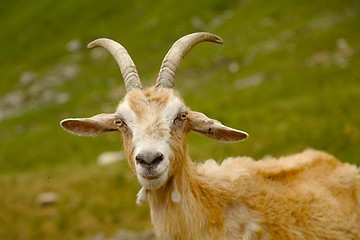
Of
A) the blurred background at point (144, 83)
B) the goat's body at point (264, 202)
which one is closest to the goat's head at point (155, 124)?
the goat's body at point (264, 202)

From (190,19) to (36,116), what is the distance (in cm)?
1881

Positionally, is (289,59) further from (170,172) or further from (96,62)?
(170,172)

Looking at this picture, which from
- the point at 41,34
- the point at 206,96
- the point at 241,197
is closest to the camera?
the point at 241,197

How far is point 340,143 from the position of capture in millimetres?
20188

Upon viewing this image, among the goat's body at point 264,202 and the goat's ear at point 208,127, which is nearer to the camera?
the goat's body at point 264,202

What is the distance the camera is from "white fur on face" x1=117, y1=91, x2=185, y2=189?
7258mm

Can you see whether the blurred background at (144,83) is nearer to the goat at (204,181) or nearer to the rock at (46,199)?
the rock at (46,199)

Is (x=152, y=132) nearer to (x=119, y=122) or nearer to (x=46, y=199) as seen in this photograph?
(x=119, y=122)

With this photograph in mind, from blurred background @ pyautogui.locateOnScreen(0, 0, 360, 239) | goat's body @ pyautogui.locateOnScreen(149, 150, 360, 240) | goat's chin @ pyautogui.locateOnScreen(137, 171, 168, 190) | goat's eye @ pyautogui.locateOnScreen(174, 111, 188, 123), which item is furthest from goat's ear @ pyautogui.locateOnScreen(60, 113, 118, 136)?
goat's chin @ pyautogui.locateOnScreen(137, 171, 168, 190)

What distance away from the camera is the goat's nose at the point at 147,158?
710 centimetres

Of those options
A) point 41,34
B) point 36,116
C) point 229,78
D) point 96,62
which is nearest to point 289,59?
point 229,78

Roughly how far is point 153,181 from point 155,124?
2.52ft

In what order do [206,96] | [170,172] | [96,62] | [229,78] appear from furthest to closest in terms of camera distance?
[96,62] → [229,78] → [206,96] → [170,172]

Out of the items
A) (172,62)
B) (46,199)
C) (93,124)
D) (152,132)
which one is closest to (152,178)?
(152,132)
